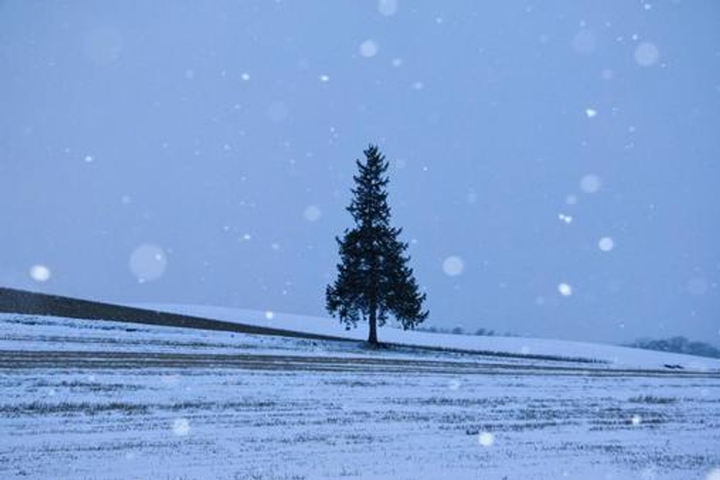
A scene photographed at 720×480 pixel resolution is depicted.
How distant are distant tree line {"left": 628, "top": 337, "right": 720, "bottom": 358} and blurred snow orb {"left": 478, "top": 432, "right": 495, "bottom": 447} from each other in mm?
84507

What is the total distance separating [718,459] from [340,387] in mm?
11590

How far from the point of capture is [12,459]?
10789 millimetres

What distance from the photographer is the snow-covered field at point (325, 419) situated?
11.2 meters

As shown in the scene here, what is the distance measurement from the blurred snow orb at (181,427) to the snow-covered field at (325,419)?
62 mm

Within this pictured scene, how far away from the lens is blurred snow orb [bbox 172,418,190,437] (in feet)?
43.9

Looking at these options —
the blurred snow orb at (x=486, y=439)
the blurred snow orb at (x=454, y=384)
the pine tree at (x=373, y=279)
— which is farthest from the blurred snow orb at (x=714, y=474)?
the pine tree at (x=373, y=279)

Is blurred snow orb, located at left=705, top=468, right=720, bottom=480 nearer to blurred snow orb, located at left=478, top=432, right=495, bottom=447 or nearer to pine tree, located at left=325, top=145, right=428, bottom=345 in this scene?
blurred snow orb, located at left=478, top=432, right=495, bottom=447

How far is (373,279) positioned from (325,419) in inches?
1076

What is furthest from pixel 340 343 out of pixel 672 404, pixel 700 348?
pixel 700 348

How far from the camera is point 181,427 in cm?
1400

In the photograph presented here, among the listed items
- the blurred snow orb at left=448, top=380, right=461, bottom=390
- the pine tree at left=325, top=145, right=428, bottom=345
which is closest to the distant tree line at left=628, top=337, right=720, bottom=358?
the pine tree at left=325, top=145, right=428, bottom=345

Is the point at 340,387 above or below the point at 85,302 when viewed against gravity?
below

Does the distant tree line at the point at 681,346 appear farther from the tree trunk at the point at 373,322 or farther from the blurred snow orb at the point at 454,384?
the blurred snow orb at the point at 454,384

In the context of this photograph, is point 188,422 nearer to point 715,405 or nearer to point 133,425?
point 133,425
